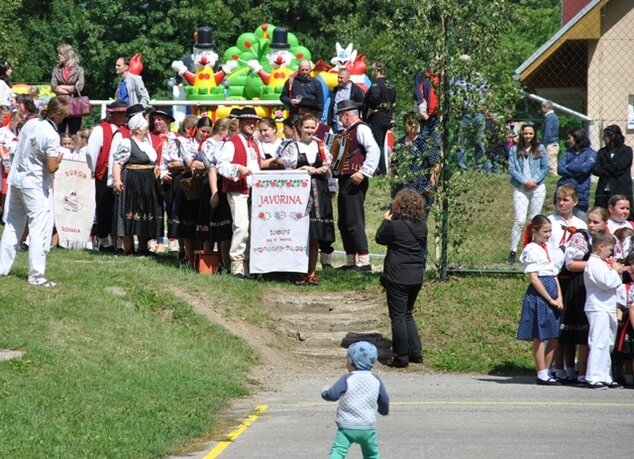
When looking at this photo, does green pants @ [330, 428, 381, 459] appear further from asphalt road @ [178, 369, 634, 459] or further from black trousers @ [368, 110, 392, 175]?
black trousers @ [368, 110, 392, 175]

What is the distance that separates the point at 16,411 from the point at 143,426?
39.8 inches

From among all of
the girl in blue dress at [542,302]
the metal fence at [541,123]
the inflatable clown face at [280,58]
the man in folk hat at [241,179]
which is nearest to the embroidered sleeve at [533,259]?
the girl in blue dress at [542,302]

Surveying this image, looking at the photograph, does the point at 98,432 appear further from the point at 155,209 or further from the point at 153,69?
the point at 153,69

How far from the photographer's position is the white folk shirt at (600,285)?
14.3 meters

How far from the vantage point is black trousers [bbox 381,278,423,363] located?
15375 millimetres

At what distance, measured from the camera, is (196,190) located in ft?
60.0

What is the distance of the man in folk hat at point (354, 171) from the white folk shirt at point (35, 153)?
419cm

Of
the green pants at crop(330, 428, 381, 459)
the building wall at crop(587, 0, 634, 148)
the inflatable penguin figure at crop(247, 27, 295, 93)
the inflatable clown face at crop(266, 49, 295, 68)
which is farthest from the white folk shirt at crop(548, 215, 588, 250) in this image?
the inflatable clown face at crop(266, 49, 295, 68)

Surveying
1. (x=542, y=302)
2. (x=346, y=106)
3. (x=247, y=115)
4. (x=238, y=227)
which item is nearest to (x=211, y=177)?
(x=238, y=227)

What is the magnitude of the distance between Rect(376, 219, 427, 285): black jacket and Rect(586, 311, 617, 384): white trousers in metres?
2.01

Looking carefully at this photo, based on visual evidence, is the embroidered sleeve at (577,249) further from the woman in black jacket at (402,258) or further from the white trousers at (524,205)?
the white trousers at (524,205)

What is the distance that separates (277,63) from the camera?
30.4 m

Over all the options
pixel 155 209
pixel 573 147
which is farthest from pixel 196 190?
pixel 573 147

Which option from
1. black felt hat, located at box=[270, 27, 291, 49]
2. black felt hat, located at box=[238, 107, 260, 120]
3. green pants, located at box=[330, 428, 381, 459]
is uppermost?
black felt hat, located at box=[270, 27, 291, 49]
